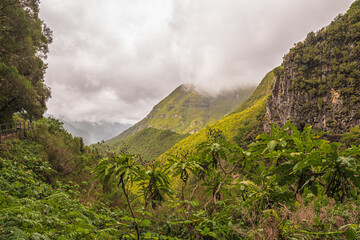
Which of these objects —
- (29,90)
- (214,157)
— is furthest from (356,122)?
(29,90)

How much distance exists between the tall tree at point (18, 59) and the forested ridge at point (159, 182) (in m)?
0.07

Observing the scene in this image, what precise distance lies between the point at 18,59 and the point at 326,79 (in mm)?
64472

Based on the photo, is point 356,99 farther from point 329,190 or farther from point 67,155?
point 67,155

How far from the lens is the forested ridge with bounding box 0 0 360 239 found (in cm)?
185

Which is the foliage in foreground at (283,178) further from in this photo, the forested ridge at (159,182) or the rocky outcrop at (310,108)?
the rocky outcrop at (310,108)

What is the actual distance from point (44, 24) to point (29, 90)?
1051cm

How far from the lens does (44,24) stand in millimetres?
17844

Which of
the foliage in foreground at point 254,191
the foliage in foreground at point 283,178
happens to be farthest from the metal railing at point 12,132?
the foliage in foreground at point 283,178

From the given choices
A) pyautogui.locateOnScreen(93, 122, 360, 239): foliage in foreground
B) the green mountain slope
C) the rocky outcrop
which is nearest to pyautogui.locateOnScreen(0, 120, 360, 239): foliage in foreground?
pyautogui.locateOnScreen(93, 122, 360, 239): foliage in foreground

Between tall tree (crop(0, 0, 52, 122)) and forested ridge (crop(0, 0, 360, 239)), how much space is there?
0.24ft

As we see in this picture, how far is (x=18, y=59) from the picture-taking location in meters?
12.9

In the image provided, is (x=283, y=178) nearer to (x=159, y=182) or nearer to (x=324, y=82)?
(x=159, y=182)

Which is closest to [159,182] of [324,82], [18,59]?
[18,59]

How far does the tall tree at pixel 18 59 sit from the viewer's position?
11289mm
